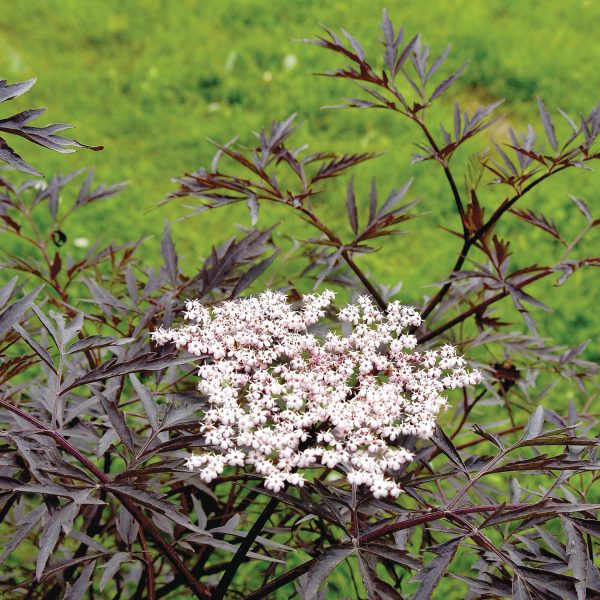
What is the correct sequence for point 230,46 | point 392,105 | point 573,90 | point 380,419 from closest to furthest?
point 380,419 → point 392,105 → point 573,90 → point 230,46

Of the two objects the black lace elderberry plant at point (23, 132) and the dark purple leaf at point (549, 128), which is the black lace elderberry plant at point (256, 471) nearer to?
the dark purple leaf at point (549, 128)

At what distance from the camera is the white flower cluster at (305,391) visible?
108 centimetres

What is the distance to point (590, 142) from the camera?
1.67 m

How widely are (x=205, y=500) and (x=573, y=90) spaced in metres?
3.81

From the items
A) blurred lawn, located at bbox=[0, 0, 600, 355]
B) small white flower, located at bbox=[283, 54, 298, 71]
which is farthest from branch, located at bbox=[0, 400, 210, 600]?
small white flower, located at bbox=[283, 54, 298, 71]

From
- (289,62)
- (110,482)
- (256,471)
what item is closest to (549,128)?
(256,471)

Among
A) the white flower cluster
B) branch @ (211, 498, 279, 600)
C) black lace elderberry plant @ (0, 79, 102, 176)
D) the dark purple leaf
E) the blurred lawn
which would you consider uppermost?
black lace elderberry plant @ (0, 79, 102, 176)

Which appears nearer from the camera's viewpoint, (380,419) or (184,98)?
(380,419)

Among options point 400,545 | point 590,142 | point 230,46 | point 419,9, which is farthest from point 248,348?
point 419,9

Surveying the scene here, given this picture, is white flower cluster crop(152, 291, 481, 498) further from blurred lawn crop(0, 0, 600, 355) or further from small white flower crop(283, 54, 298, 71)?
small white flower crop(283, 54, 298, 71)

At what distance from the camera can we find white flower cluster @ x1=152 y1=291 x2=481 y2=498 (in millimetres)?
1085

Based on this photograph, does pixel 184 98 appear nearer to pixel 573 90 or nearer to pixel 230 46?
pixel 230 46

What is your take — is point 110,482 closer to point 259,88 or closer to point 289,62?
point 259,88

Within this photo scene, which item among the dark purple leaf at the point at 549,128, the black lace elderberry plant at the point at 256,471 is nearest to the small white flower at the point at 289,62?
the black lace elderberry plant at the point at 256,471
